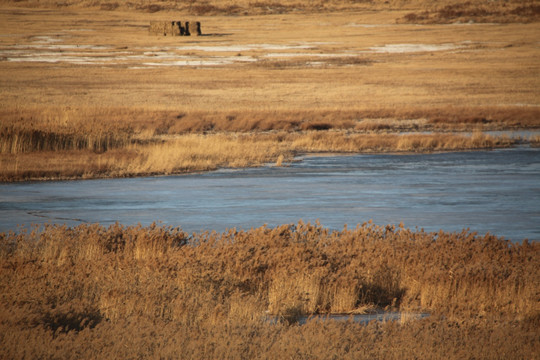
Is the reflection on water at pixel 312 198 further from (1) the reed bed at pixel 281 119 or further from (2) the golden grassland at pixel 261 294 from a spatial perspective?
(1) the reed bed at pixel 281 119

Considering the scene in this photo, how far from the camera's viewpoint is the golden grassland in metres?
6.90

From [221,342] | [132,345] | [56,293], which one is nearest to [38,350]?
[132,345]

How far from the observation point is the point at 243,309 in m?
8.53

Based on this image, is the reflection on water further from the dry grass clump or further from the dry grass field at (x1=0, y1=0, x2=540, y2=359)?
the dry grass clump

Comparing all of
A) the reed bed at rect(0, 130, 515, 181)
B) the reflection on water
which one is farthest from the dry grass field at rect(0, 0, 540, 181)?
the reflection on water

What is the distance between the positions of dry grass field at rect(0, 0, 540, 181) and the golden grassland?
39.7ft

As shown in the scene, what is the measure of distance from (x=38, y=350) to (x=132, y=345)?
78 centimetres

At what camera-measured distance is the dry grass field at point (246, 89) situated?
27.4 metres

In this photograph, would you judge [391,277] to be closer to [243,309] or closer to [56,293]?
[243,309]

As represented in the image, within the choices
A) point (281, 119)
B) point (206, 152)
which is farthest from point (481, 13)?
point (206, 152)

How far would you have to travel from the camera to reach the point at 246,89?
183 ft

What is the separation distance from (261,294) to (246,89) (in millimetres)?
46691

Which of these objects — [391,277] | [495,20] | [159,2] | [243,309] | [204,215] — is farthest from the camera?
[159,2]

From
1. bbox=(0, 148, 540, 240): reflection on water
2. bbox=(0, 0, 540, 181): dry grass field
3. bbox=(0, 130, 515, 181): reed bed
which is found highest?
bbox=(0, 148, 540, 240): reflection on water
